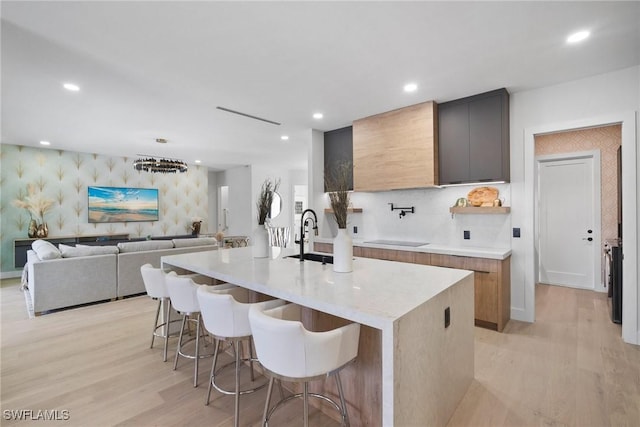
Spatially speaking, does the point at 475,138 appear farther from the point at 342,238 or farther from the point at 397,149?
the point at 342,238

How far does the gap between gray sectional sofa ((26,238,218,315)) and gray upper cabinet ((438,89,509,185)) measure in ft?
14.5

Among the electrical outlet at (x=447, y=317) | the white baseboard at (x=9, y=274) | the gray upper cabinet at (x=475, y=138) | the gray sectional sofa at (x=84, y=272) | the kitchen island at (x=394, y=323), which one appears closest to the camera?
the kitchen island at (x=394, y=323)

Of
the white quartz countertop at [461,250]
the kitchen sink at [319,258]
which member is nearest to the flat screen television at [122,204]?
the white quartz countertop at [461,250]

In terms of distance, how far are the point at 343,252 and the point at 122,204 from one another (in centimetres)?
720

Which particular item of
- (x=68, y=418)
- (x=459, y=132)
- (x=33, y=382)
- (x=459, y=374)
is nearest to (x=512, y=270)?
(x=459, y=132)

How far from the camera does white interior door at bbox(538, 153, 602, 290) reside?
459 cm

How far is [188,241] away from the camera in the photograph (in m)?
5.13

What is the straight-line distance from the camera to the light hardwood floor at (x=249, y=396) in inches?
75.2

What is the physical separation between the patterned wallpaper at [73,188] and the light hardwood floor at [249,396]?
365 cm

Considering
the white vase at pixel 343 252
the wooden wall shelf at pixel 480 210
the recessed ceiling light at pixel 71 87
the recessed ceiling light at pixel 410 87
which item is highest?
the recessed ceiling light at pixel 71 87

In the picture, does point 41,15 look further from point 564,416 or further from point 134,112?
point 564,416

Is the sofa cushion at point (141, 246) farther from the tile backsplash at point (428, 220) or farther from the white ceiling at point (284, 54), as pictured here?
the tile backsplash at point (428, 220)

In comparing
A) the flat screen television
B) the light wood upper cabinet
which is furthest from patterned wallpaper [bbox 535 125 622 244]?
the flat screen television

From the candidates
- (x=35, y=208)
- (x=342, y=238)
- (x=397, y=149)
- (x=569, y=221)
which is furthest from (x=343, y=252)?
(x=35, y=208)
